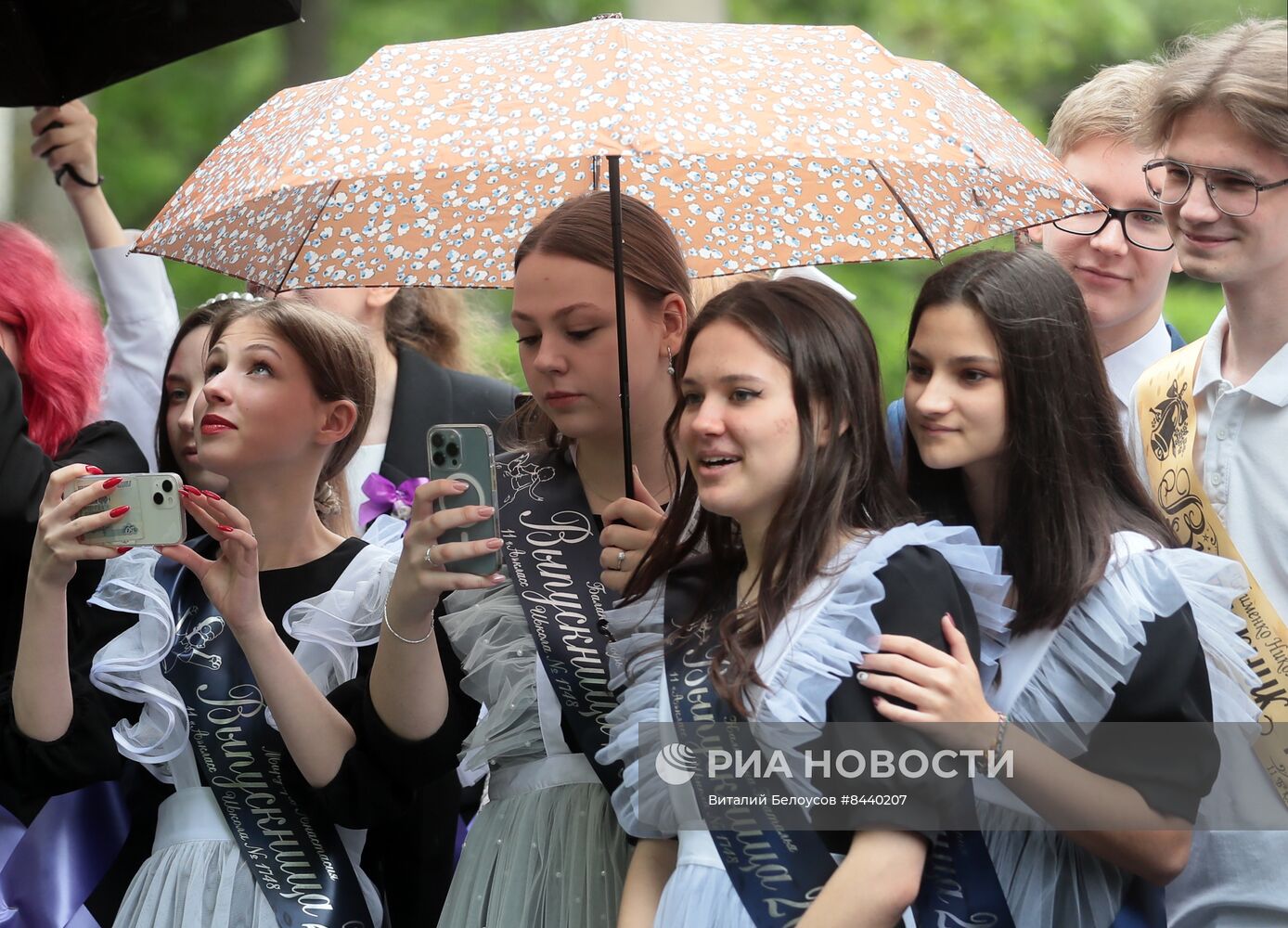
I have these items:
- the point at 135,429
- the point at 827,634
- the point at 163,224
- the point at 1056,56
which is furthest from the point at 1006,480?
the point at 1056,56

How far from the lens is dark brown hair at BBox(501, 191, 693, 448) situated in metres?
3.03

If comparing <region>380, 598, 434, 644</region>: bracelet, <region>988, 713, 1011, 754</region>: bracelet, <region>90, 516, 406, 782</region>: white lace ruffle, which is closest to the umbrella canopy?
<region>90, 516, 406, 782</region>: white lace ruffle

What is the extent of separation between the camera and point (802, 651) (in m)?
2.45

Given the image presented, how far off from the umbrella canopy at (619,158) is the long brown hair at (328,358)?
0.11 meters

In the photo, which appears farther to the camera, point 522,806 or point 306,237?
point 306,237

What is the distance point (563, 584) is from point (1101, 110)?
5.94ft

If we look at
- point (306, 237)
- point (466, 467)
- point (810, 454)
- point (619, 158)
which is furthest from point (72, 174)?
point (810, 454)

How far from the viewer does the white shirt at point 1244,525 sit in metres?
2.78

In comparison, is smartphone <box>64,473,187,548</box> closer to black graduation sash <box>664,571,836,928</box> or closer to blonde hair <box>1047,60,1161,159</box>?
black graduation sash <box>664,571,836,928</box>

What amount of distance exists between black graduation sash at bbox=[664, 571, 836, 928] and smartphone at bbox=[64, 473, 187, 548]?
0.96m

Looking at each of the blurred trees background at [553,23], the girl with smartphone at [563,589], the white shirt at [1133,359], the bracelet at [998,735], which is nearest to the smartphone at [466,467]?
the girl with smartphone at [563,589]

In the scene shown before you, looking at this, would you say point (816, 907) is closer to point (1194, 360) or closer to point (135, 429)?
point (1194, 360)

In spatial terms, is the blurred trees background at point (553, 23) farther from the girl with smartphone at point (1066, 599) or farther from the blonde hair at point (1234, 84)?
the girl with smartphone at point (1066, 599)

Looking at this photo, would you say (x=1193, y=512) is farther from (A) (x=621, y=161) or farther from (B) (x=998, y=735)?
(A) (x=621, y=161)
